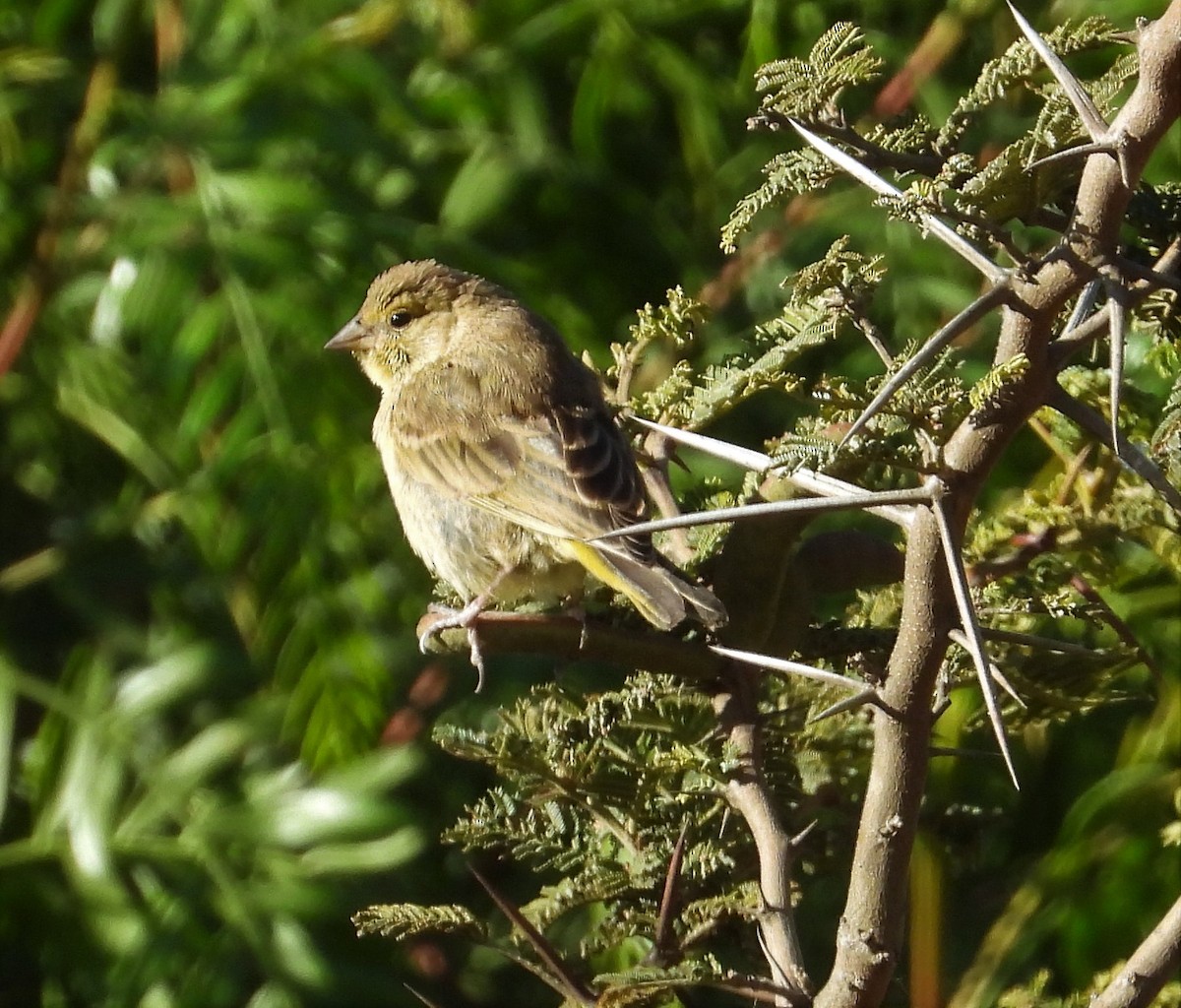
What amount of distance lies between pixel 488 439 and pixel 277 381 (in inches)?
21.9

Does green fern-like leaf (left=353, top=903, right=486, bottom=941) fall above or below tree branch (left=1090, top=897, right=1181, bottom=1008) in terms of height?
above

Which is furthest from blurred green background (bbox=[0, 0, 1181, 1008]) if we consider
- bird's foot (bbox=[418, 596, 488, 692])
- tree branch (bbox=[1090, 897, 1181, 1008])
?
tree branch (bbox=[1090, 897, 1181, 1008])

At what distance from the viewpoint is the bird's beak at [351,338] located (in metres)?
3.34

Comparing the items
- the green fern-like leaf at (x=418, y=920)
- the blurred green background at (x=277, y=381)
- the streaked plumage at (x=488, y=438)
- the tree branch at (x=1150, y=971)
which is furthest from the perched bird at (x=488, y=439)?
the tree branch at (x=1150, y=971)

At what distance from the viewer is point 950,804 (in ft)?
8.59

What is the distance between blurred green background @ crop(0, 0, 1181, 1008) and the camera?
313 centimetres

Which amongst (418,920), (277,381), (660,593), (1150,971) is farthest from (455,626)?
(277,381)

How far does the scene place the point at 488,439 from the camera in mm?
3510

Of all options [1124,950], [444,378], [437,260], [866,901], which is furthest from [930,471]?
[444,378]

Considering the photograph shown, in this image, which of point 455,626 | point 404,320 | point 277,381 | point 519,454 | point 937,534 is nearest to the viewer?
point 937,534

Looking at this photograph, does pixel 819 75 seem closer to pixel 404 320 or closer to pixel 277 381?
pixel 277 381

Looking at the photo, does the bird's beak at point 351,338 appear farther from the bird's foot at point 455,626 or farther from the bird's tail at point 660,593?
the bird's tail at point 660,593

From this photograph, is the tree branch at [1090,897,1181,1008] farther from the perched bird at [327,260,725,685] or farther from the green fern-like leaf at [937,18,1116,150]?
the perched bird at [327,260,725,685]

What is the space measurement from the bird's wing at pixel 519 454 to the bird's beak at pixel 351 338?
0.17 m
